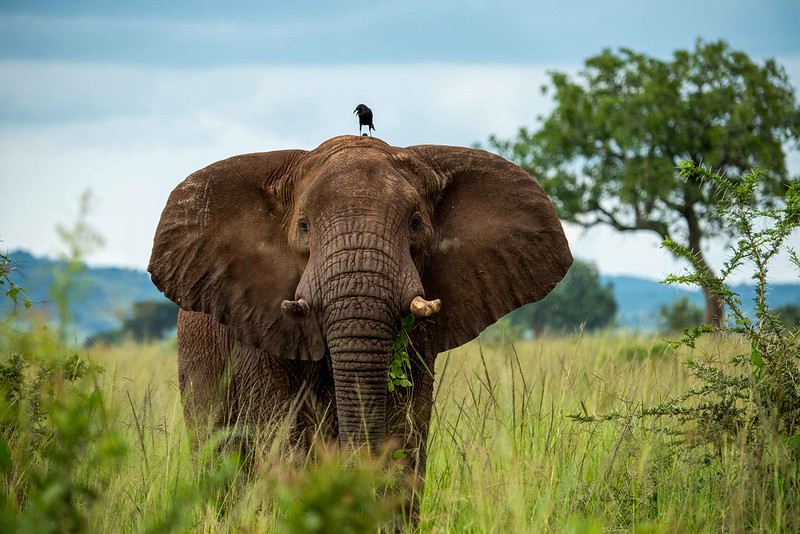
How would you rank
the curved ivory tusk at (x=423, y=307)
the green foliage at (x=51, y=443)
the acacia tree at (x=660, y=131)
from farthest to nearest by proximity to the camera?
the acacia tree at (x=660, y=131) → the curved ivory tusk at (x=423, y=307) → the green foliage at (x=51, y=443)

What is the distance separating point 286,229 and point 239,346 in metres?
0.80

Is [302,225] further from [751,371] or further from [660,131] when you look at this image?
[660,131]

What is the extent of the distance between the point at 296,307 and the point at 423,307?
642 millimetres

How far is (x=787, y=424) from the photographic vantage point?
597 centimetres

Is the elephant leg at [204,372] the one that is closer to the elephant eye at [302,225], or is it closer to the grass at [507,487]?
the grass at [507,487]

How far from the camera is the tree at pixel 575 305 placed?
203 ft

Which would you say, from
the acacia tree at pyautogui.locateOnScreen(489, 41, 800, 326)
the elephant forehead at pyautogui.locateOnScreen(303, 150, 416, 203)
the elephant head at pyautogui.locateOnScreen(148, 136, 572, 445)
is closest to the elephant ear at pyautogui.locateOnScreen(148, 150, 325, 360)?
the elephant head at pyautogui.locateOnScreen(148, 136, 572, 445)

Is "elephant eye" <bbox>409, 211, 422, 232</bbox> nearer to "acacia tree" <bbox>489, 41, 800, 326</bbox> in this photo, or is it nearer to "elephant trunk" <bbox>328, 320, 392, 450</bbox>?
"elephant trunk" <bbox>328, 320, 392, 450</bbox>

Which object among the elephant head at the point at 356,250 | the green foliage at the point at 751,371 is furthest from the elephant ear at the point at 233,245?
the green foliage at the point at 751,371

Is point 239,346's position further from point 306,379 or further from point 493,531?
point 493,531

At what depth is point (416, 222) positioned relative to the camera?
19.7ft

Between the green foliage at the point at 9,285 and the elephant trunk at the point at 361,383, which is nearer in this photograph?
the elephant trunk at the point at 361,383

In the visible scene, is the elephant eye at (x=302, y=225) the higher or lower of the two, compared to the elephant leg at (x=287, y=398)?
higher

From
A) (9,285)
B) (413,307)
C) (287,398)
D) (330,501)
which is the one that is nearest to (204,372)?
(287,398)
